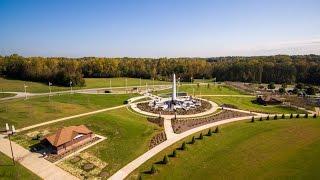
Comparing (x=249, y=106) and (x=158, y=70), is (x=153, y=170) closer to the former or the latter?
(x=249, y=106)

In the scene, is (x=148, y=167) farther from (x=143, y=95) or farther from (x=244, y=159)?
(x=143, y=95)

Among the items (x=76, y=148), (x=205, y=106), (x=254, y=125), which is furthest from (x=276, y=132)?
(x=76, y=148)

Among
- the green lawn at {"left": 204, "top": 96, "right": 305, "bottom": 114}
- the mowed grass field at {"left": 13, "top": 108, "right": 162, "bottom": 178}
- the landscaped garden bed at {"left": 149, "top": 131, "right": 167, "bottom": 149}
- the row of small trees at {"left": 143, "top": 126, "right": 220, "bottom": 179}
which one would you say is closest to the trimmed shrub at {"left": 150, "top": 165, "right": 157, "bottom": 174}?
the row of small trees at {"left": 143, "top": 126, "right": 220, "bottom": 179}

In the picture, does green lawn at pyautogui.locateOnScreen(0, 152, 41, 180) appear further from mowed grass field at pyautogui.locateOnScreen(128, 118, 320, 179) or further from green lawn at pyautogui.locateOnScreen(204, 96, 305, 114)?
green lawn at pyautogui.locateOnScreen(204, 96, 305, 114)

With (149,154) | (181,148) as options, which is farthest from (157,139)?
(149,154)

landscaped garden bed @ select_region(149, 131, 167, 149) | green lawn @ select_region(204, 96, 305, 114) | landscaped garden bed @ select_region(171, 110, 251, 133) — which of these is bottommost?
landscaped garden bed @ select_region(149, 131, 167, 149)

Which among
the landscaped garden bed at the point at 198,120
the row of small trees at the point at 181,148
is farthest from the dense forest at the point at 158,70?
the row of small trees at the point at 181,148
